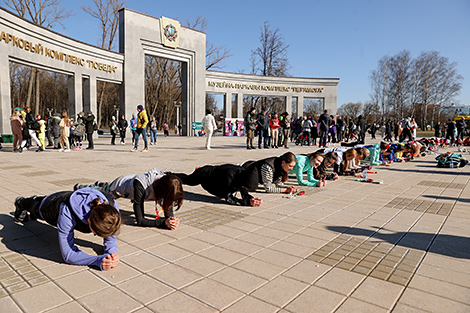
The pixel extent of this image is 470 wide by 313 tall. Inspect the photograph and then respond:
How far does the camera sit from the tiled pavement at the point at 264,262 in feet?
7.73

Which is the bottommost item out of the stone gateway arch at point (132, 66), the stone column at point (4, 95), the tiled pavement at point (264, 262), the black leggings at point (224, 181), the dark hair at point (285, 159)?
the tiled pavement at point (264, 262)

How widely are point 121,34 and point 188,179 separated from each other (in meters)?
23.3

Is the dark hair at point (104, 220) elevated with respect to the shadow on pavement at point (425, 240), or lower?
elevated

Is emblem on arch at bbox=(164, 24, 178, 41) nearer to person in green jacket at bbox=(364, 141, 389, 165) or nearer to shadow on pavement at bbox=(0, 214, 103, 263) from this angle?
person in green jacket at bbox=(364, 141, 389, 165)

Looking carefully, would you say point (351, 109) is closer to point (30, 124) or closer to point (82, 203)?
point (30, 124)

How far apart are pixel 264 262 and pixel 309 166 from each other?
3968mm

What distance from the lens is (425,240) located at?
372 cm

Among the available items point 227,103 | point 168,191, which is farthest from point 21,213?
point 227,103

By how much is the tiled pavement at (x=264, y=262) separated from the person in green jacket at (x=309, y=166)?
3.82ft

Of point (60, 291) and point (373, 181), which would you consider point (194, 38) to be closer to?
point (373, 181)

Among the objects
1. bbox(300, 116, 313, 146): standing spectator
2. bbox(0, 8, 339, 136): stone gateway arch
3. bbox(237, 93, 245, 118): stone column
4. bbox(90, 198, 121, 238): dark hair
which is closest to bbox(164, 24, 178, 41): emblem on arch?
bbox(0, 8, 339, 136): stone gateway arch

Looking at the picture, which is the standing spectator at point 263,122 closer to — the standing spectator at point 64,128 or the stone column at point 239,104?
the standing spectator at point 64,128

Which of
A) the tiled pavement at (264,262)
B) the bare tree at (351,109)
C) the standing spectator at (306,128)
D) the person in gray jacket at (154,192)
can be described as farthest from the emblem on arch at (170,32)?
the bare tree at (351,109)

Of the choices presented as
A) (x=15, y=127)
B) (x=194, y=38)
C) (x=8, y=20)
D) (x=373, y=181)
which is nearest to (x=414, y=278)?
(x=373, y=181)
